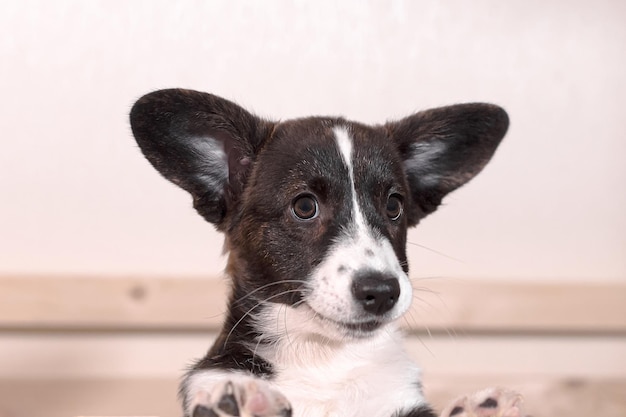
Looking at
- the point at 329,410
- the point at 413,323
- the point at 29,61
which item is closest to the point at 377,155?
the point at 329,410

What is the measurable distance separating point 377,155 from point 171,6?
1604mm

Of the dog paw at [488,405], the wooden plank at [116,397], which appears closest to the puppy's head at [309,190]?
the dog paw at [488,405]

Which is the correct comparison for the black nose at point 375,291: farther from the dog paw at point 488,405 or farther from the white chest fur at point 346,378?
the dog paw at point 488,405

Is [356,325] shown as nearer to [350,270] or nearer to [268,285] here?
[350,270]

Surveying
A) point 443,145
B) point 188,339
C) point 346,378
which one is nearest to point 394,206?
point 443,145

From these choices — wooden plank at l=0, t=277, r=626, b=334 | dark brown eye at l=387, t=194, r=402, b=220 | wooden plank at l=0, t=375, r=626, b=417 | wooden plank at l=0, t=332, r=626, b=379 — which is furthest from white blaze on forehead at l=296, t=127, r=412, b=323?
wooden plank at l=0, t=375, r=626, b=417

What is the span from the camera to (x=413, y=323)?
3.20 metres

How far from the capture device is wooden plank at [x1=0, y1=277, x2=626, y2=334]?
3213 mm

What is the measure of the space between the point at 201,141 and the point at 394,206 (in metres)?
0.49

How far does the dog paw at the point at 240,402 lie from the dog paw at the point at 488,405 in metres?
0.38

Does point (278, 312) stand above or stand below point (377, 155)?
below

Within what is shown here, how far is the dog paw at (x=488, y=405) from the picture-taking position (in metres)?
1.75

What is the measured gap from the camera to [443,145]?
2.25 meters

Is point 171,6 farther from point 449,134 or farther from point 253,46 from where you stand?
point 449,134
